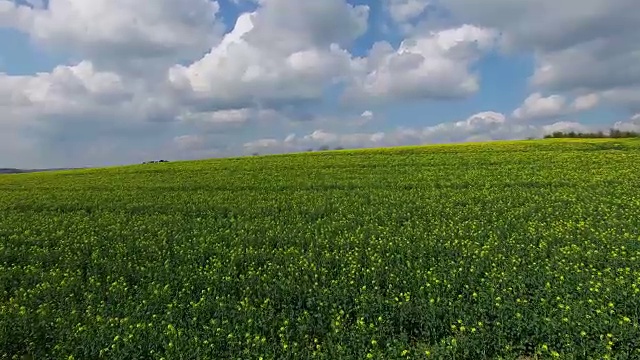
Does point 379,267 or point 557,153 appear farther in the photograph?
point 557,153

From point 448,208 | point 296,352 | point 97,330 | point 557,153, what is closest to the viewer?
point 296,352

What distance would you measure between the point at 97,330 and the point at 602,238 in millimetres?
12876

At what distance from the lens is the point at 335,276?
11.1m

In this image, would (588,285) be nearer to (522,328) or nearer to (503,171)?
(522,328)

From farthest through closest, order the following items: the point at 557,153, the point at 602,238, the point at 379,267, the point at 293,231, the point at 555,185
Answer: the point at 557,153, the point at 555,185, the point at 293,231, the point at 602,238, the point at 379,267

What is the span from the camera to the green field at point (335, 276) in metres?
7.64

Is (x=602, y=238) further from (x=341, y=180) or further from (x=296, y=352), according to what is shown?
(x=341, y=180)

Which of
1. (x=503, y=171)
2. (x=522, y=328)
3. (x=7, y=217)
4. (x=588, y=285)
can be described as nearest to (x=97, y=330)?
(x=522, y=328)

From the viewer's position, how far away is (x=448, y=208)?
63.7 ft

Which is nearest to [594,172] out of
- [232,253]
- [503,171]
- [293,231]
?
[503,171]

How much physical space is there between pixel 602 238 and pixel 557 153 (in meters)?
30.7

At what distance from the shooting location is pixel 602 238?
506 inches

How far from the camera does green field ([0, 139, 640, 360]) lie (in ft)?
25.1

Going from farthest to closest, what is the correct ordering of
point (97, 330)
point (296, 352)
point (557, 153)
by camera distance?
point (557, 153), point (97, 330), point (296, 352)
